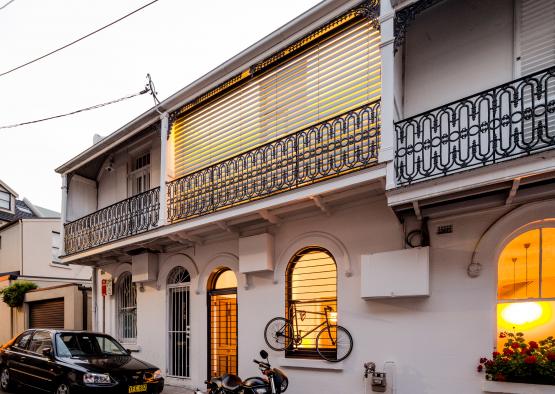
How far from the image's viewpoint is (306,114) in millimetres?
9297

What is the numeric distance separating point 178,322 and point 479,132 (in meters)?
8.76

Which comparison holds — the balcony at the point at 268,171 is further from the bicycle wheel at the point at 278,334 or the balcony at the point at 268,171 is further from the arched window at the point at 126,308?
the bicycle wheel at the point at 278,334

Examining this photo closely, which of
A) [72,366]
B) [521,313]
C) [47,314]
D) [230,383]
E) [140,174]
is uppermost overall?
[140,174]

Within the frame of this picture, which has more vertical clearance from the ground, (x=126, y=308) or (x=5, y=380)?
(x=126, y=308)

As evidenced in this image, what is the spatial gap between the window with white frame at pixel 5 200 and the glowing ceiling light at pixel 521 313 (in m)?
29.9

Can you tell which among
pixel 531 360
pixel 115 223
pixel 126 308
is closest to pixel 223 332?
pixel 115 223

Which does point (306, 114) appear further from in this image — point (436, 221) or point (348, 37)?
point (436, 221)

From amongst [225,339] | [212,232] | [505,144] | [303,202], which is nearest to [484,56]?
[505,144]

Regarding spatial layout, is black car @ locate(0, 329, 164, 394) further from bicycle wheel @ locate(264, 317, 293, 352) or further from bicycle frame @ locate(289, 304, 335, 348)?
bicycle frame @ locate(289, 304, 335, 348)

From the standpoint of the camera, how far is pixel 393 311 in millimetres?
7977

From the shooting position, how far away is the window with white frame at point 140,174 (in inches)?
561

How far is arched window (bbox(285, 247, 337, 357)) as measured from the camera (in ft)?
30.1

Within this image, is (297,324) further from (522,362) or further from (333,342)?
(522,362)

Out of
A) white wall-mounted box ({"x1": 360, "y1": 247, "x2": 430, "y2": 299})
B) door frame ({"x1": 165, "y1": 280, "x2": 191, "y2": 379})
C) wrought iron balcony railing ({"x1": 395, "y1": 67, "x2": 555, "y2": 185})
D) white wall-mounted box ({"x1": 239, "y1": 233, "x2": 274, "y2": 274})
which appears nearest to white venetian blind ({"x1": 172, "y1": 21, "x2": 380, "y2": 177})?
wrought iron balcony railing ({"x1": 395, "y1": 67, "x2": 555, "y2": 185})
